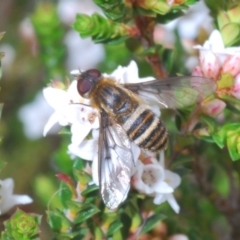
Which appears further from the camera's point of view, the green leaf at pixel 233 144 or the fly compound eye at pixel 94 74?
the fly compound eye at pixel 94 74

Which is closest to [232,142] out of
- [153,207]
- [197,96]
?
[197,96]

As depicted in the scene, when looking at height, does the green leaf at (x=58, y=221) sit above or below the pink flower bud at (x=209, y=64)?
below

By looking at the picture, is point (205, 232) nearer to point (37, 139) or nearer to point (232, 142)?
point (232, 142)

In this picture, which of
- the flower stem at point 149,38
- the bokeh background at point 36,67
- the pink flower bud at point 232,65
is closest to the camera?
the pink flower bud at point 232,65

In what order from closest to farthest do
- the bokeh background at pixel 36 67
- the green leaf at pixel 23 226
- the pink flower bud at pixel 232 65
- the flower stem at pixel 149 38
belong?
the green leaf at pixel 23 226 → the pink flower bud at pixel 232 65 → the flower stem at pixel 149 38 → the bokeh background at pixel 36 67

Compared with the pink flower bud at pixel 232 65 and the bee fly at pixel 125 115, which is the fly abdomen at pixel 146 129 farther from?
the pink flower bud at pixel 232 65

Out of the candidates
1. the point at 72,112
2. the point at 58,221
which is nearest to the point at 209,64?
the point at 72,112

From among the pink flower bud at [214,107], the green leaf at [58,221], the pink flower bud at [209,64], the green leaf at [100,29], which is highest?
the green leaf at [100,29]

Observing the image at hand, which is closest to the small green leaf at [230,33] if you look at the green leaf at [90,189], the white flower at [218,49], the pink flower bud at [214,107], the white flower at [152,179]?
the white flower at [218,49]
